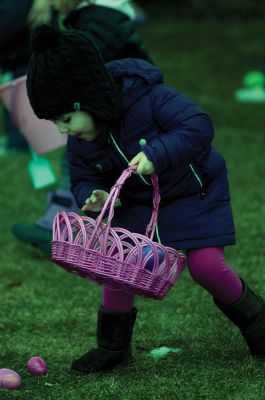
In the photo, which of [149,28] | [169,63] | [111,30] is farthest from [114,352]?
[149,28]

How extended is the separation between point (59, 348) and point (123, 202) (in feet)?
2.12

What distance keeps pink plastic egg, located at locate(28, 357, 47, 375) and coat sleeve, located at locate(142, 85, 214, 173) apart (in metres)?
0.80

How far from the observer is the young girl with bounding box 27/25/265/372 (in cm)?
262

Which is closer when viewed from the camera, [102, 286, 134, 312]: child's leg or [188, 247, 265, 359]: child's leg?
[188, 247, 265, 359]: child's leg

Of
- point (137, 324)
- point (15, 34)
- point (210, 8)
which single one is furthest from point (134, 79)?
point (210, 8)

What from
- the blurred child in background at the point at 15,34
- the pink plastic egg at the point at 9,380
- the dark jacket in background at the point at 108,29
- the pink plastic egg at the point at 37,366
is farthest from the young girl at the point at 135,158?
the blurred child in background at the point at 15,34

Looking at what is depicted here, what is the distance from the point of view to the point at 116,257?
254 centimetres

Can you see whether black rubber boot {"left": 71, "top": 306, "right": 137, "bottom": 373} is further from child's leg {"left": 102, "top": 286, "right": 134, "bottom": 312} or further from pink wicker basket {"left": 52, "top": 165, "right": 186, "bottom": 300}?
pink wicker basket {"left": 52, "top": 165, "right": 186, "bottom": 300}

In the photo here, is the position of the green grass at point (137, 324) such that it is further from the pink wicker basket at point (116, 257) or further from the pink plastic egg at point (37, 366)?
the pink wicker basket at point (116, 257)

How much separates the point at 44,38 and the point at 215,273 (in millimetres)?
877

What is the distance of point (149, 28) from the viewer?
1383 cm

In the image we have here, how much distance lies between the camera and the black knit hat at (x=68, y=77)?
2617 millimetres

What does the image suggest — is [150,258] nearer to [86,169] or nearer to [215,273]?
[215,273]

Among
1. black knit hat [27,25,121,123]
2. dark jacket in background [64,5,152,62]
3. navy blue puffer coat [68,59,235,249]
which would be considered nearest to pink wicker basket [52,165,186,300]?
navy blue puffer coat [68,59,235,249]
